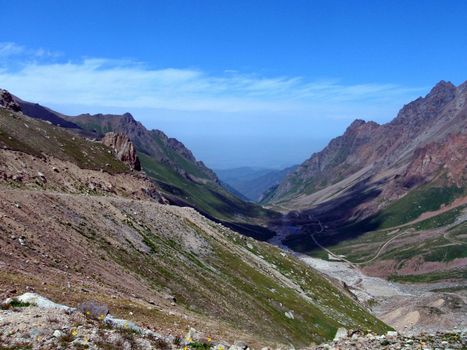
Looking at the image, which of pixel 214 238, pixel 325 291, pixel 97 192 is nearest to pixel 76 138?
pixel 97 192

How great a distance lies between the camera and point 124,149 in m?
165

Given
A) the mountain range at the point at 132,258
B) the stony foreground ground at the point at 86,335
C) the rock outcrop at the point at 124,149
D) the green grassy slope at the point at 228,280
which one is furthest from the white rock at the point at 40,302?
the rock outcrop at the point at 124,149

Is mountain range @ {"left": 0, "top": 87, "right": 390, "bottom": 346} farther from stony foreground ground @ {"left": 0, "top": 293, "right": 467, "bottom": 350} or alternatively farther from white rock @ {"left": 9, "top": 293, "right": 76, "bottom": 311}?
stony foreground ground @ {"left": 0, "top": 293, "right": 467, "bottom": 350}

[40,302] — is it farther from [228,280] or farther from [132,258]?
[228,280]

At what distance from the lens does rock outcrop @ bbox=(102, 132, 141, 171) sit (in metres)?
159

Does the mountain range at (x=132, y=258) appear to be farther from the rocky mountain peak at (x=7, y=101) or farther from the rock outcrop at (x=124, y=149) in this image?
the rocky mountain peak at (x=7, y=101)

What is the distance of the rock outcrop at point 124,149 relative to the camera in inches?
6275

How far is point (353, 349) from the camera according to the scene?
29703 mm

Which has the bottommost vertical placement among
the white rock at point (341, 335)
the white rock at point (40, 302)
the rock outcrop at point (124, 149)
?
the white rock at point (341, 335)

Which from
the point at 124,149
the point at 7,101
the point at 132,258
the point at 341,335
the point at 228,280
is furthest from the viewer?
the point at 124,149

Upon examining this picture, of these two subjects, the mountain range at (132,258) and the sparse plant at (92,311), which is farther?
the mountain range at (132,258)

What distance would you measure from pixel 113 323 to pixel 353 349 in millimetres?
14674

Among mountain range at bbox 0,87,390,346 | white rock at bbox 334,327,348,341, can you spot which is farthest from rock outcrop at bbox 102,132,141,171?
white rock at bbox 334,327,348,341

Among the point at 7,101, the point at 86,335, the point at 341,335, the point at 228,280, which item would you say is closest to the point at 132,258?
the point at 228,280
